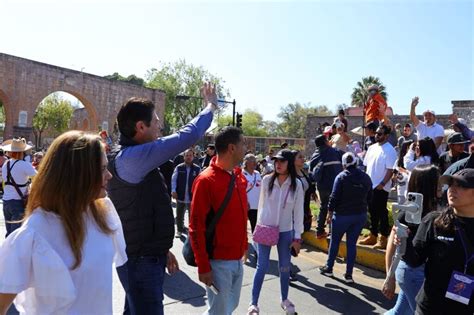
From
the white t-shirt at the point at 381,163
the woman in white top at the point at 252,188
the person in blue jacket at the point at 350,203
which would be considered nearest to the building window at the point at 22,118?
the woman in white top at the point at 252,188

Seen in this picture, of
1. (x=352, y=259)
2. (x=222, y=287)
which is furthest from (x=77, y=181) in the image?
(x=352, y=259)

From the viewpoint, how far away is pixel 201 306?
4.79 m

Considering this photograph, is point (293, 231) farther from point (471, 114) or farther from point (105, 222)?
point (471, 114)

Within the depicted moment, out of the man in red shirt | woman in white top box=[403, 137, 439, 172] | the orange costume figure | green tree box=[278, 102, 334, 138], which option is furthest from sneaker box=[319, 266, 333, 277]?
green tree box=[278, 102, 334, 138]

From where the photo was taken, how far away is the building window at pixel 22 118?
25395 millimetres

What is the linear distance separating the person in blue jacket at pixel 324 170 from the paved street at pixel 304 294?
1045 millimetres

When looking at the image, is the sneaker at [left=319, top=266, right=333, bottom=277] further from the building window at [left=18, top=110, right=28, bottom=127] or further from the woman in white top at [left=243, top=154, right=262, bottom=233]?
the building window at [left=18, top=110, right=28, bottom=127]

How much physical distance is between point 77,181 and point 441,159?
18.8 feet

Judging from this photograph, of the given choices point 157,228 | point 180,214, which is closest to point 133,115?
point 157,228

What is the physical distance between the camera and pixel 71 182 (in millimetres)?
1822

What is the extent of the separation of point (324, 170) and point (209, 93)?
468 centimetres

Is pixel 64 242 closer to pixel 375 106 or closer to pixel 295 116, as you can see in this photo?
pixel 375 106

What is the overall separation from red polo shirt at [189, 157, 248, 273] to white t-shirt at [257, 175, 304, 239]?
1.44 metres

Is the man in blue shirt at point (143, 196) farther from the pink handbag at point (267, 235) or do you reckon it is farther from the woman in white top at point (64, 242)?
the pink handbag at point (267, 235)
